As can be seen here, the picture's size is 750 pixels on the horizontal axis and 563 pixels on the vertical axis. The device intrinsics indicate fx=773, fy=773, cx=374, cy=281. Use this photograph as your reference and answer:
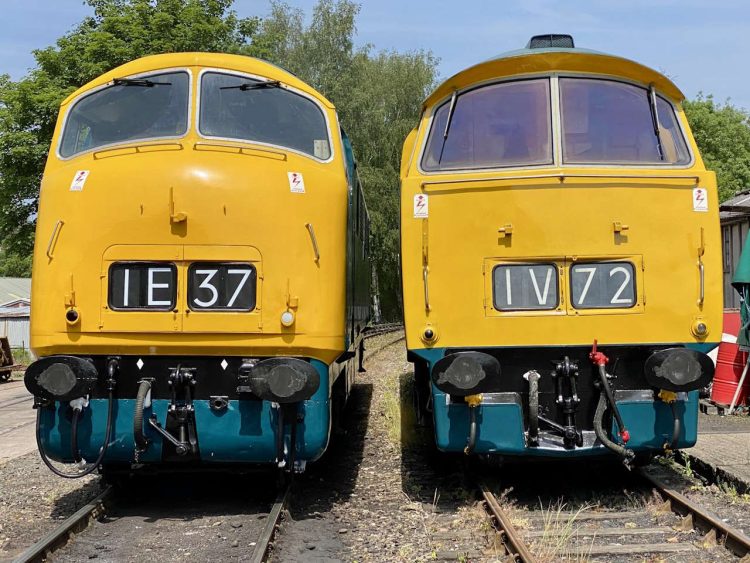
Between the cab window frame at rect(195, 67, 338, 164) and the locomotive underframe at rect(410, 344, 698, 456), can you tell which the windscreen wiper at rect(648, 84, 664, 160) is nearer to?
the locomotive underframe at rect(410, 344, 698, 456)

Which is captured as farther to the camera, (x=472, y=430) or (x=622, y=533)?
(x=472, y=430)

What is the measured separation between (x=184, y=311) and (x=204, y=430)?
86cm

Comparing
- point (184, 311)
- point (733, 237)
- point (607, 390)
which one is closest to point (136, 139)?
point (184, 311)

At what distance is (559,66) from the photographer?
19.5 feet

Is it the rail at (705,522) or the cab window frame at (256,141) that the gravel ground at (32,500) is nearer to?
the cab window frame at (256,141)

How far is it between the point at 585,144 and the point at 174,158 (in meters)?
3.06

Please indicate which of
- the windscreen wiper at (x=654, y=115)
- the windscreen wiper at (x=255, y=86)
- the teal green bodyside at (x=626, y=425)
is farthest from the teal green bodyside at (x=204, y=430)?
the windscreen wiper at (x=654, y=115)

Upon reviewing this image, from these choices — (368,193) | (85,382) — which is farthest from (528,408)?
(368,193)

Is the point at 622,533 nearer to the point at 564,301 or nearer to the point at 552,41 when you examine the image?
the point at 564,301

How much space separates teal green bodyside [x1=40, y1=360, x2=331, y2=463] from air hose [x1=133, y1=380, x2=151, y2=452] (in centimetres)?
11

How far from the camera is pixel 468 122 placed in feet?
20.0

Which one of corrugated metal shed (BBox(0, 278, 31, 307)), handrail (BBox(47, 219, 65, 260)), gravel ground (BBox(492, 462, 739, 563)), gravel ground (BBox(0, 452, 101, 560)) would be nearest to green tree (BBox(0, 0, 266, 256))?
gravel ground (BBox(0, 452, 101, 560))

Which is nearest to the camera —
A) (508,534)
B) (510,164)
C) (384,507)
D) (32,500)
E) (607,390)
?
(508,534)

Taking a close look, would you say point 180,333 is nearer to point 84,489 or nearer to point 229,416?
point 229,416
